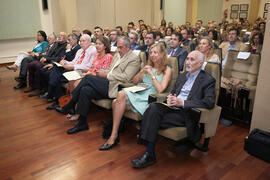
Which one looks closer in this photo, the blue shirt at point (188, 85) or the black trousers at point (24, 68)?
the blue shirt at point (188, 85)

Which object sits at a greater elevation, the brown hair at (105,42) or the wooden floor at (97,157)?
the brown hair at (105,42)

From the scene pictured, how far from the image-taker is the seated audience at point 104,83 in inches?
112

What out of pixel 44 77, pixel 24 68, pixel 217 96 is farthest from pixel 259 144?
pixel 24 68

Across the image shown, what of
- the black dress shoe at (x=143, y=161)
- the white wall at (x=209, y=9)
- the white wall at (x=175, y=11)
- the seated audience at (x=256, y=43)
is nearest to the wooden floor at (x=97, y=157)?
the black dress shoe at (x=143, y=161)

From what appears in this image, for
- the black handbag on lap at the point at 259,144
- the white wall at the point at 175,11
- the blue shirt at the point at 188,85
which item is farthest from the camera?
the white wall at the point at 175,11

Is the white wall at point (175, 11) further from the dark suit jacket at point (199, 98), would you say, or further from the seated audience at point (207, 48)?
the dark suit jacket at point (199, 98)

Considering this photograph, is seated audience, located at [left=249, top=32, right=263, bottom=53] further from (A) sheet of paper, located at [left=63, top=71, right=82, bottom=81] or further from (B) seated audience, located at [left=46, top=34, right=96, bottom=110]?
(A) sheet of paper, located at [left=63, top=71, right=82, bottom=81]

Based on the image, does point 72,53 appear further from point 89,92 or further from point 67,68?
point 89,92

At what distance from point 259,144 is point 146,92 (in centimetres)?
122

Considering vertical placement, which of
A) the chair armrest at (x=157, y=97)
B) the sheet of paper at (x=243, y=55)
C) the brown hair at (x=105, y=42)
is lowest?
the chair armrest at (x=157, y=97)

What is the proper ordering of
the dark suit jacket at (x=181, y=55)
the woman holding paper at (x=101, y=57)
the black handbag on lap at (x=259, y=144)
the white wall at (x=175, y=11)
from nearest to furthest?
the black handbag on lap at (x=259, y=144), the woman holding paper at (x=101, y=57), the dark suit jacket at (x=181, y=55), the white wall at (x=175, y=11)

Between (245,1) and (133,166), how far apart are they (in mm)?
13430

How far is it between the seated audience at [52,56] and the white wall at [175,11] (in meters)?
7.96

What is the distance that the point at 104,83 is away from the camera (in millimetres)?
A: 2900
